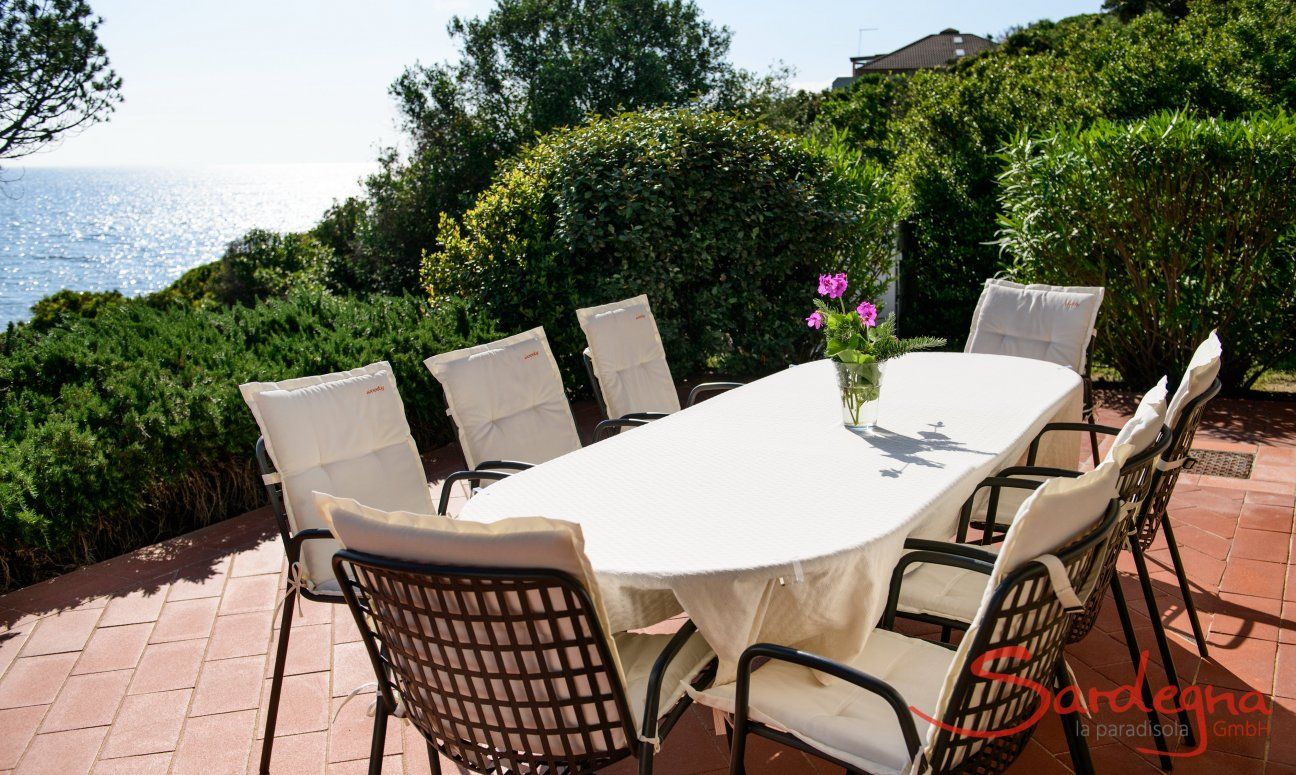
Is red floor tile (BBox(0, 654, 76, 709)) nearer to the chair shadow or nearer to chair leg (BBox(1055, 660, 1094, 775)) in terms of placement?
the chair shadow

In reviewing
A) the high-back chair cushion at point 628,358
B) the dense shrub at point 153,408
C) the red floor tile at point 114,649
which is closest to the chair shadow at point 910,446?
the high-back chair cushion at point 628,358

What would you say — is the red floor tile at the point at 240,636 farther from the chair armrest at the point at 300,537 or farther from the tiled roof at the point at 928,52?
the tiled roof at the point at 928,52

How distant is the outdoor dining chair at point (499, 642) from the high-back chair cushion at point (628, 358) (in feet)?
6.46

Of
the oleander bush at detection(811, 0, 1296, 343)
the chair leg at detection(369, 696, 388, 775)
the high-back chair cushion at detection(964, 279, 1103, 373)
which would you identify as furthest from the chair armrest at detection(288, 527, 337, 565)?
the oleander bush at detection(811, 0, 1296, 343)

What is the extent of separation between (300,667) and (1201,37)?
40.2 feet

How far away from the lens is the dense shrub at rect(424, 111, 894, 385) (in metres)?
5.67

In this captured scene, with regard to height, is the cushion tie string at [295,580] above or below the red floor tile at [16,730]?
above

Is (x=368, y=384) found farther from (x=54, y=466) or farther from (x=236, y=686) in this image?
(x=54, y=466)

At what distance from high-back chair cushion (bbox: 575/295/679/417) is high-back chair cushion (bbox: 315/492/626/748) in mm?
2105

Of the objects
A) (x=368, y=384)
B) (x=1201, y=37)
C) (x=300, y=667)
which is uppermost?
(x=1201, y=37)

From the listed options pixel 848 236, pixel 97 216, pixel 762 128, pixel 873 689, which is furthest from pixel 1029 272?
pixel 97 216

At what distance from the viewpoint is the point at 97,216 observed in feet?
244

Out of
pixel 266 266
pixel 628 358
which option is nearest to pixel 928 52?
pixel 266 266

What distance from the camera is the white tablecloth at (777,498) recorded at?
1.83m
